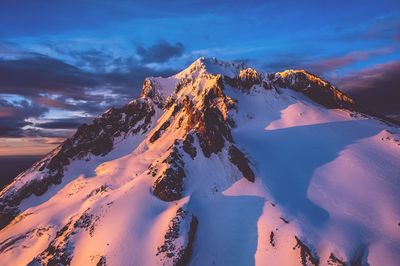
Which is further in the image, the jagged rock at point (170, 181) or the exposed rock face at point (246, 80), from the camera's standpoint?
the exposed rock face at point (246, 80)

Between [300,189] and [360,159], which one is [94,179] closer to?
[300,189]

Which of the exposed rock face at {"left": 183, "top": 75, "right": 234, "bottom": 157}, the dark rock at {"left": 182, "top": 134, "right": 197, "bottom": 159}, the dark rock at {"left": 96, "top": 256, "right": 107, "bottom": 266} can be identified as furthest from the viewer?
the exposed rock face at {"left": 183, "top": 75, "right": 234, "bottom": 157}

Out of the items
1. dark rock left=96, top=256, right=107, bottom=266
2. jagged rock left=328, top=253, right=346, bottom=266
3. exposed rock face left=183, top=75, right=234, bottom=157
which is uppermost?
exposed rock face left=183, top=75, right=234, bottom=157

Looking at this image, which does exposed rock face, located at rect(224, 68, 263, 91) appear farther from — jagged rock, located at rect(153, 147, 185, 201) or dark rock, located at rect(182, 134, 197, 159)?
jagged rock, located at rect(153, 147, 185, 201)

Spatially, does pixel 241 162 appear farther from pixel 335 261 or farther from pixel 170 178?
pixel 335 261

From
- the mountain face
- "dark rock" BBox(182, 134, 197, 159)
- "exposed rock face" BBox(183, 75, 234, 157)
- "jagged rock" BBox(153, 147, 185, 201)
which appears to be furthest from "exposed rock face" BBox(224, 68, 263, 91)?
"jagged rock" BBox(153, 147, 185, 201)

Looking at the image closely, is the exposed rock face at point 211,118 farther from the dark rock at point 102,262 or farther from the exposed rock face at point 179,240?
the dark rock at point 102,262

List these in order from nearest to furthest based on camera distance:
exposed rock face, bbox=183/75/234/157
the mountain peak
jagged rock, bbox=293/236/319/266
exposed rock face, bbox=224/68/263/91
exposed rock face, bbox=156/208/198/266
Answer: jagged rock, bbox=293/236/319/266, exposed rock face, bbox=156/208/198/266, exposed rock face, bbox=183/75/234/157, exposed rock face, bbox=224/68/263/91, the mountain peak

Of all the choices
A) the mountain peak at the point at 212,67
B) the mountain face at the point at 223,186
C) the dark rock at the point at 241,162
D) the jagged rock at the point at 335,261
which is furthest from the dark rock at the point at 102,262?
the mountain peak at the point at 212,67

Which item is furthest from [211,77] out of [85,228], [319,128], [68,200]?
[85,228]

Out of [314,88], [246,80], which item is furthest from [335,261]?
[314,88]
